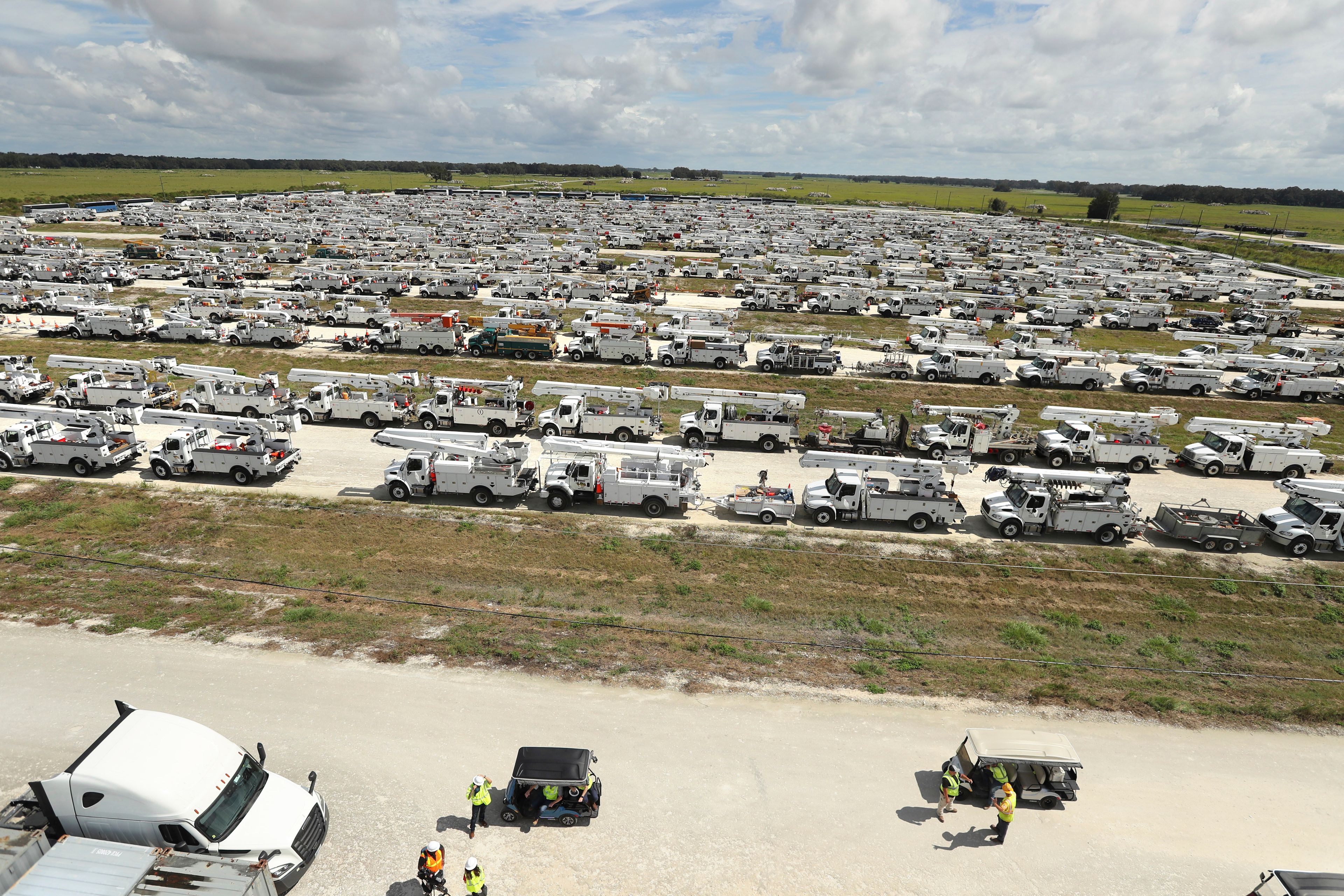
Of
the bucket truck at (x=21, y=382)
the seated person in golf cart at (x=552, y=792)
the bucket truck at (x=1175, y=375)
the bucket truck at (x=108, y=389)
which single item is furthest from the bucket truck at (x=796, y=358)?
the bucket truck at (x=21, y=382)

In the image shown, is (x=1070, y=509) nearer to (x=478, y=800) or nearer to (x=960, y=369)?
(x=960, y=369)

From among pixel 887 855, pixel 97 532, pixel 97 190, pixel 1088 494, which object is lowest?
pixel 887 855

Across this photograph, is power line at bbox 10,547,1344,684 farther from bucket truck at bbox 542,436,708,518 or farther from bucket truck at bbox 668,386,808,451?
bucket truck at bbox 668,386,808,451

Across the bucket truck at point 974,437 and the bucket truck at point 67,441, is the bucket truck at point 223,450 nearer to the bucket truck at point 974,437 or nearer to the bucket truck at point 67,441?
the bucket truck at point 67,441

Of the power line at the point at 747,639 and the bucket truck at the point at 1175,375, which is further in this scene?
the bucket truck at the point at 1175,375

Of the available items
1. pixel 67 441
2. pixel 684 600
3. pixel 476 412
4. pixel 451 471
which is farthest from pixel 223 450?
pixel 684 600

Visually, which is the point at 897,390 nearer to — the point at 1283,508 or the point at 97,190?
the point at 1283,508

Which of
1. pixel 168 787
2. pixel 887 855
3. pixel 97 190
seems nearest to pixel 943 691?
pixel 887 855
